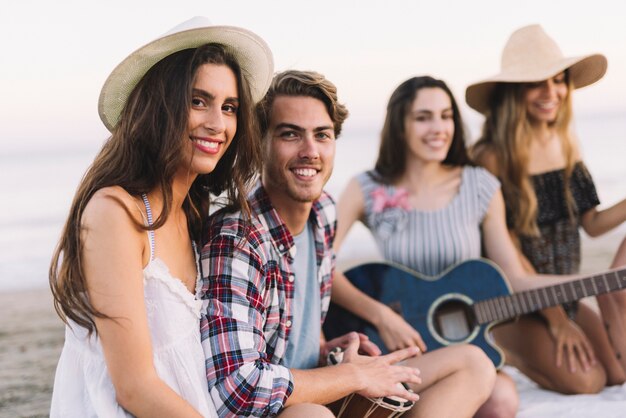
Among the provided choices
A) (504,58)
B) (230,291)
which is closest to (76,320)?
(230,291)

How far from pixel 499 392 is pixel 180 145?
180 centimetres

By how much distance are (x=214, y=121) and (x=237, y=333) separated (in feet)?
2.11

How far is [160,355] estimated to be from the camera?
2291 mm

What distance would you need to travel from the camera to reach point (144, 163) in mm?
2371

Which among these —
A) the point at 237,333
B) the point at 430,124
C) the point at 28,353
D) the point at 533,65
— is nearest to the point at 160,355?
the point at 237,333

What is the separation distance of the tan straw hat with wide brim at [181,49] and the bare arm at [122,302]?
0.39 meters

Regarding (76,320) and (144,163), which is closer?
(76,320)

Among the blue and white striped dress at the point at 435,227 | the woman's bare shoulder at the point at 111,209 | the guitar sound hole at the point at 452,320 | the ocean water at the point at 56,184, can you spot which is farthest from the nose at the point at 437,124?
the ocean water at the point at 56,184

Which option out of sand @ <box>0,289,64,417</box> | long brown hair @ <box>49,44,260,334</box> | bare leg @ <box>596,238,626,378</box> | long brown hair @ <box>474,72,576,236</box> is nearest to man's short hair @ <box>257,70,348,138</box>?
long brown hair @ <box>49,44,260,334</box>

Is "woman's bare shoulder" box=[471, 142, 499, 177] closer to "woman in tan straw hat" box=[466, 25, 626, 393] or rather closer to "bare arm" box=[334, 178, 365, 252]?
"woman in tan straw hat" box=[466, 25, 626, 393]

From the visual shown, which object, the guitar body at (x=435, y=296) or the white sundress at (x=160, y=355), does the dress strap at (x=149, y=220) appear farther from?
the guitar body at (x=435, y=296)

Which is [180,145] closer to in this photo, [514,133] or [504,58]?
[514,133]

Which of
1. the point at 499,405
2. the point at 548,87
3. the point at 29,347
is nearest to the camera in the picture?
the point at 499,405

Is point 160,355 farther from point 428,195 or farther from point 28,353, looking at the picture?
point 28,353
